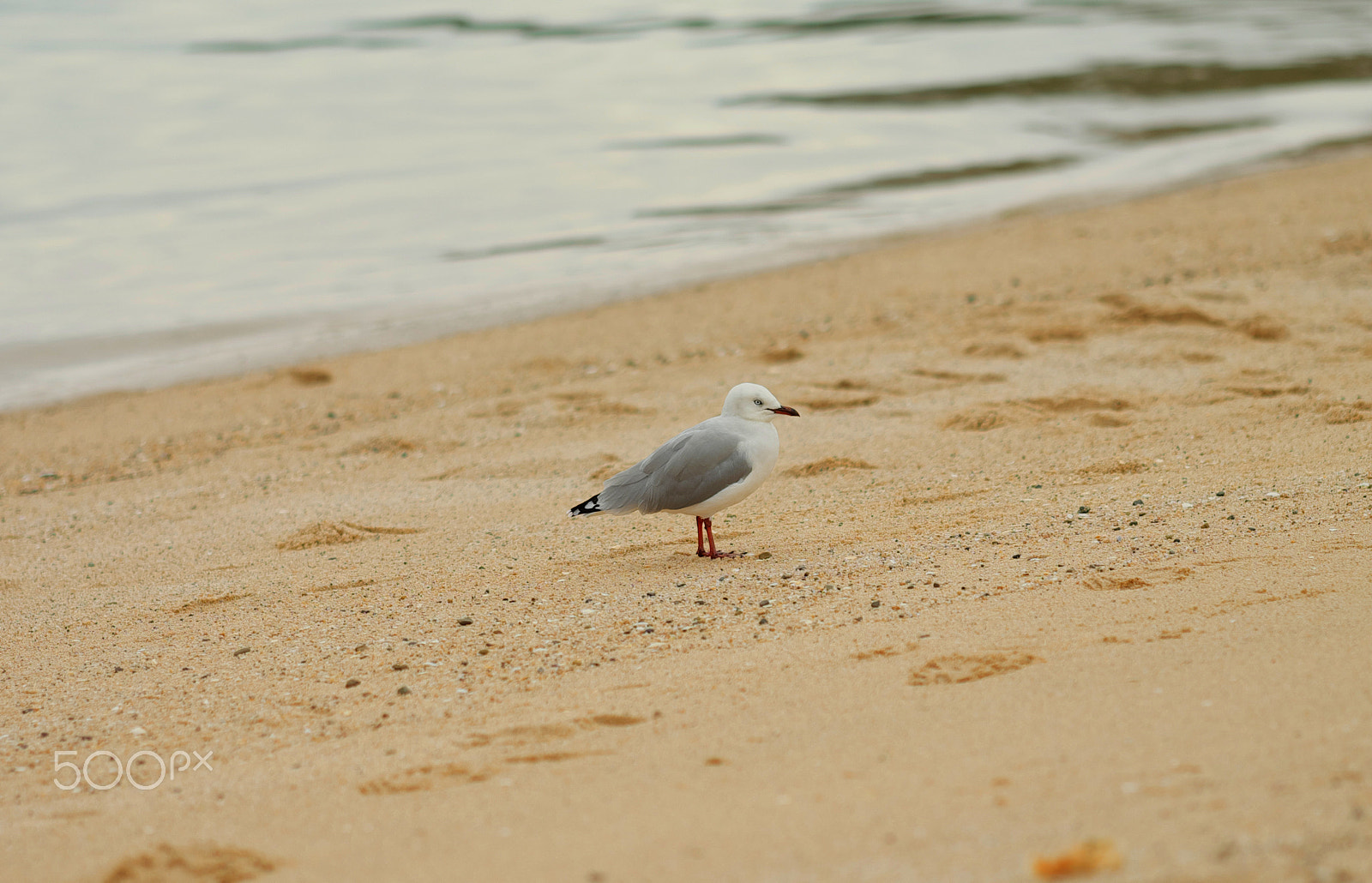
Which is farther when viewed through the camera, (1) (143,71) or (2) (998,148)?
(1) (143,71)

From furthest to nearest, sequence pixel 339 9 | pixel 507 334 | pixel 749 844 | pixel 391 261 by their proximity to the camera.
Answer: pixel 339 9, pixel 391 261, pixel 507 334, pixel 749 844

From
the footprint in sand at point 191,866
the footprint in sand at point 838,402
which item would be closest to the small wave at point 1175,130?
the footprint in sand at point 838,402

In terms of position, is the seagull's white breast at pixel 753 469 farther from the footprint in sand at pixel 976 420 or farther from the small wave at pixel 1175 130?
the small wave at pixel 1175 130

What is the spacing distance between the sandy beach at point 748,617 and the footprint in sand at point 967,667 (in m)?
0.01

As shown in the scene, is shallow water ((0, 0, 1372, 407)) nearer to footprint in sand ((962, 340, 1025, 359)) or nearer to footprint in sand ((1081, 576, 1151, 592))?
footprint in sand ((962, 340, 1025, 359))

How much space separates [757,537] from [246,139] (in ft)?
58.0

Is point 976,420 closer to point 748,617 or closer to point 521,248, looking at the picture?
point 748,617

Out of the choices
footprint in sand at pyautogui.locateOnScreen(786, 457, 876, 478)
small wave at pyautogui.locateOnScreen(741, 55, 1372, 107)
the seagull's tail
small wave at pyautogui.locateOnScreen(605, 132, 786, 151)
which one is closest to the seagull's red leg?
the seagull's tail

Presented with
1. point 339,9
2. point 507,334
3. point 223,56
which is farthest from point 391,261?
point 339,9

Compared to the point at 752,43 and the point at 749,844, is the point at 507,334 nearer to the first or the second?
the point at 749,844

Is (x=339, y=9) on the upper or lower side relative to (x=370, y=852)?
upper

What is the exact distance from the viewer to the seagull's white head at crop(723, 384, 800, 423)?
217 inches

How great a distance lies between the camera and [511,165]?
59.4ft

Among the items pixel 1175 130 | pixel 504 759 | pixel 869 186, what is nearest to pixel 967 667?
pixel 504 759
